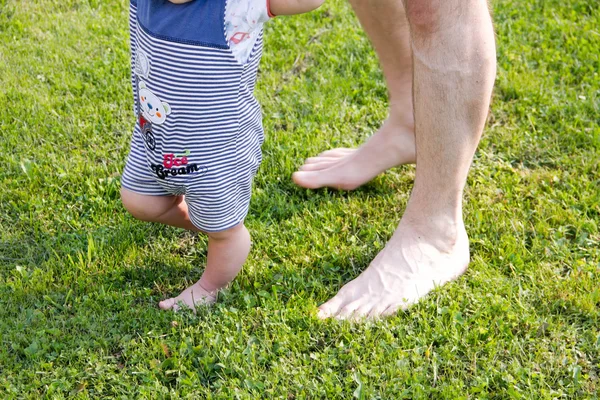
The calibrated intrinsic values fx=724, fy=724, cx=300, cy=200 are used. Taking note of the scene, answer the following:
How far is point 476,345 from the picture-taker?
2.48 m

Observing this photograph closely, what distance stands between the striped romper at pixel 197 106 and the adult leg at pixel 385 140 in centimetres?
77

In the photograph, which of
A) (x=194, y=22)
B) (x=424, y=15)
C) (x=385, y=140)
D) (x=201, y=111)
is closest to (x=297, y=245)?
(x=385, y=140)

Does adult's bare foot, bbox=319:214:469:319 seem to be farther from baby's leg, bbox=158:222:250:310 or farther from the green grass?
baby's leg, bbox=158:222:250:310

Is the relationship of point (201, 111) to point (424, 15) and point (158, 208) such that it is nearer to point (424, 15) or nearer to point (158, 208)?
point (158, 208)

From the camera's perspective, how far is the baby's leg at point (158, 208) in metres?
2.57

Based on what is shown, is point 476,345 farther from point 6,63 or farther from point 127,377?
point 6,63

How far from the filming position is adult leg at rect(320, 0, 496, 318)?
2.47 m

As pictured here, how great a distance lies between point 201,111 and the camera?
221 cm

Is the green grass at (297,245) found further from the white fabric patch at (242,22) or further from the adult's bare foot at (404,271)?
the white fabric patch at (242,22)

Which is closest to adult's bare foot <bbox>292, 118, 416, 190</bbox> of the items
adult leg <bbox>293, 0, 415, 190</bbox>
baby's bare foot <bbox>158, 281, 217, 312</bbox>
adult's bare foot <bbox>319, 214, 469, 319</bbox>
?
adult leg <bbox>293, 0, 415, 190</bbox>

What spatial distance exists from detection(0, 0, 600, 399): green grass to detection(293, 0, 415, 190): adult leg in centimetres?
10

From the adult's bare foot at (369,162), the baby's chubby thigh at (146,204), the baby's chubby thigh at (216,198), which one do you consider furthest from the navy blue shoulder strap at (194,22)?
the adult's bare foot at (369,162)

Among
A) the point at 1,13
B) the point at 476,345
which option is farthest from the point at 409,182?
the point at 1,13

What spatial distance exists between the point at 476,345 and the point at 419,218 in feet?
1.74
